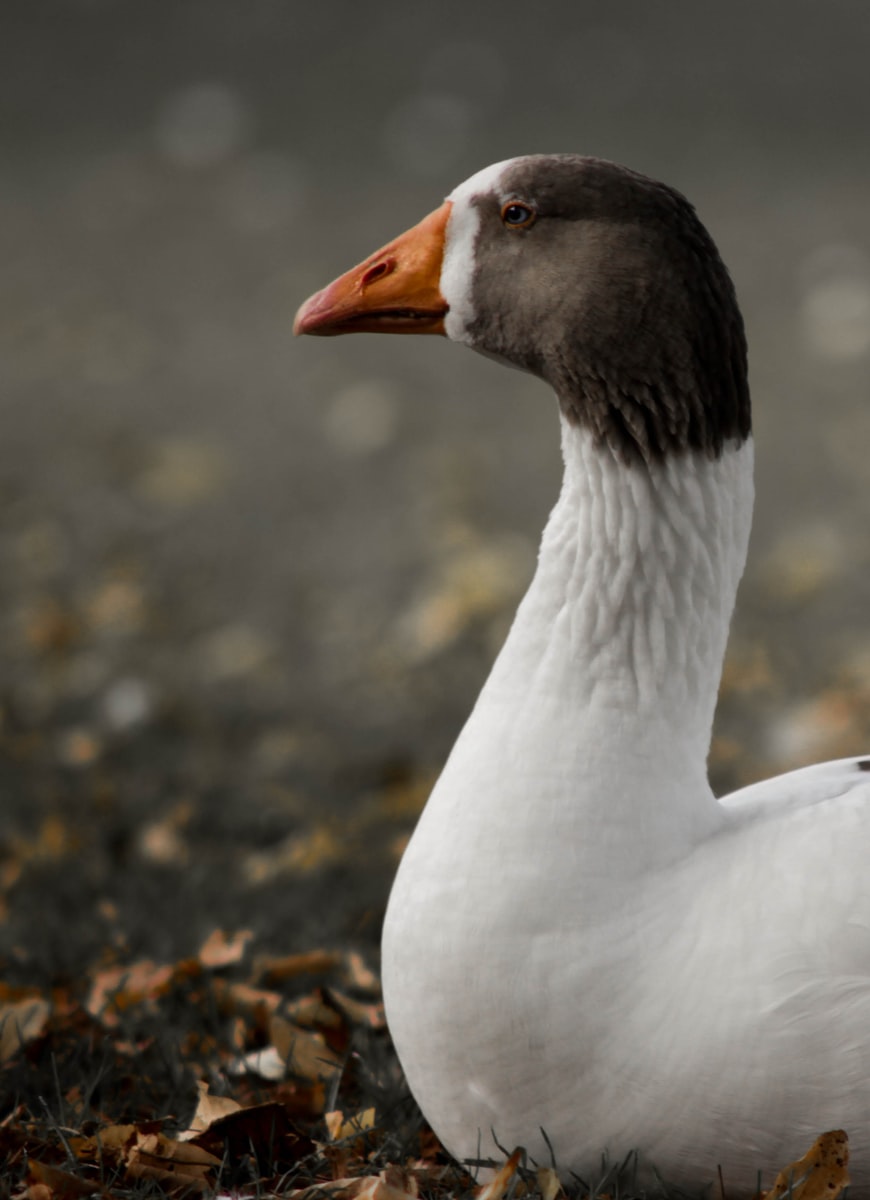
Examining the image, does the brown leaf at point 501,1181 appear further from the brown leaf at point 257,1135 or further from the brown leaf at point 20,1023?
the brown leaf at point 20,1023

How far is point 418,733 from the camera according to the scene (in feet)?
17.1

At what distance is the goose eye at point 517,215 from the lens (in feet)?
7.82

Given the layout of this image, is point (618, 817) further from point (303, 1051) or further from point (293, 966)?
point (293, 966)

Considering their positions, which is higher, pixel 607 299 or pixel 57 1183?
pixel 607 299

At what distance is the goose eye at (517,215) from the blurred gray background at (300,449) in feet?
6.90

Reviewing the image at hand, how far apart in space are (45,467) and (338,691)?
8.35ft

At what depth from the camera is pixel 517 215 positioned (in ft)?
7.87

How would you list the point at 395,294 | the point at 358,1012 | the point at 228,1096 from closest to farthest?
the point at 395,294 < the point at 228,1096 < the point at 358,1012

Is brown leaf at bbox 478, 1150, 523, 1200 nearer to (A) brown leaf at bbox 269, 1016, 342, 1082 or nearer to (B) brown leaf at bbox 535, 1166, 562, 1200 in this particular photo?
(B) brown leaf at bbox 535, 1166, 562, 1200

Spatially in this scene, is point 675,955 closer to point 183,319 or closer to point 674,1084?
point 674,1084

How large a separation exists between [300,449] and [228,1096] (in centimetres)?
507

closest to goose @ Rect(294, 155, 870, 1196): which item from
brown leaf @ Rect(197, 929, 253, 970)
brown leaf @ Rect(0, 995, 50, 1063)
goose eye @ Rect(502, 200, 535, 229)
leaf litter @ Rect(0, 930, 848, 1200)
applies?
goose eye @ Rect(502, 200, 535, 229)

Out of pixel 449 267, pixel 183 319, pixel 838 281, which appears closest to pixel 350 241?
pixel 183 319

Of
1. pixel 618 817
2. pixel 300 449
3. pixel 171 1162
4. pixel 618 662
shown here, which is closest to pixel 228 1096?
pixel 171 1162
